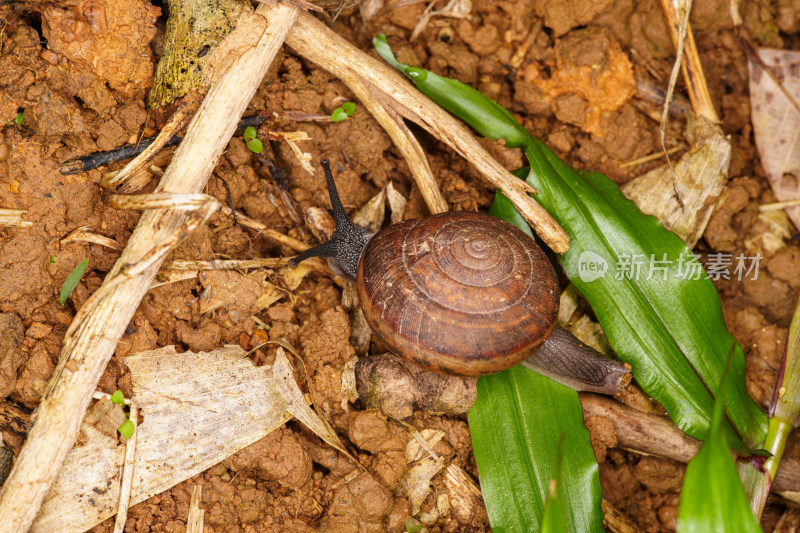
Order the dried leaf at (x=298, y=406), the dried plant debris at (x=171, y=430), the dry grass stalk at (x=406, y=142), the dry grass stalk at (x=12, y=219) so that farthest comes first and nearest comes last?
the dry grass stalk at (x=406, y=142)
the dried leaf at (x=298, y=406)
the dry grass stalk at (x=12, y=219)
the dried plant debris at (x=171, y=430)

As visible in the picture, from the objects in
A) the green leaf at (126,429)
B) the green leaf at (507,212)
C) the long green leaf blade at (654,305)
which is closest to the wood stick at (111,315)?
the green leaf at (126,429)

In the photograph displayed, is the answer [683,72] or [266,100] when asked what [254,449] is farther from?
[683,72]

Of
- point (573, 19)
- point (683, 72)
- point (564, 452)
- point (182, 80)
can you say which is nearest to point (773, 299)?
point (683, 72)

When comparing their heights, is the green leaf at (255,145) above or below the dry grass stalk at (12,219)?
above

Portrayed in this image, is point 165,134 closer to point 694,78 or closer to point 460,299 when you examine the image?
point 460,299

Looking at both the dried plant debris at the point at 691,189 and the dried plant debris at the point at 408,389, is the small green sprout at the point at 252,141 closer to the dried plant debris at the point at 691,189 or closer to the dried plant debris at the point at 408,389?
the dried plant debris at the point at 408,389

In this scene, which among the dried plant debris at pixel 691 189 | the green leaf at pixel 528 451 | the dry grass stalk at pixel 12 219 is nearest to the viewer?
the dry grass stalk at pixel 12 219
